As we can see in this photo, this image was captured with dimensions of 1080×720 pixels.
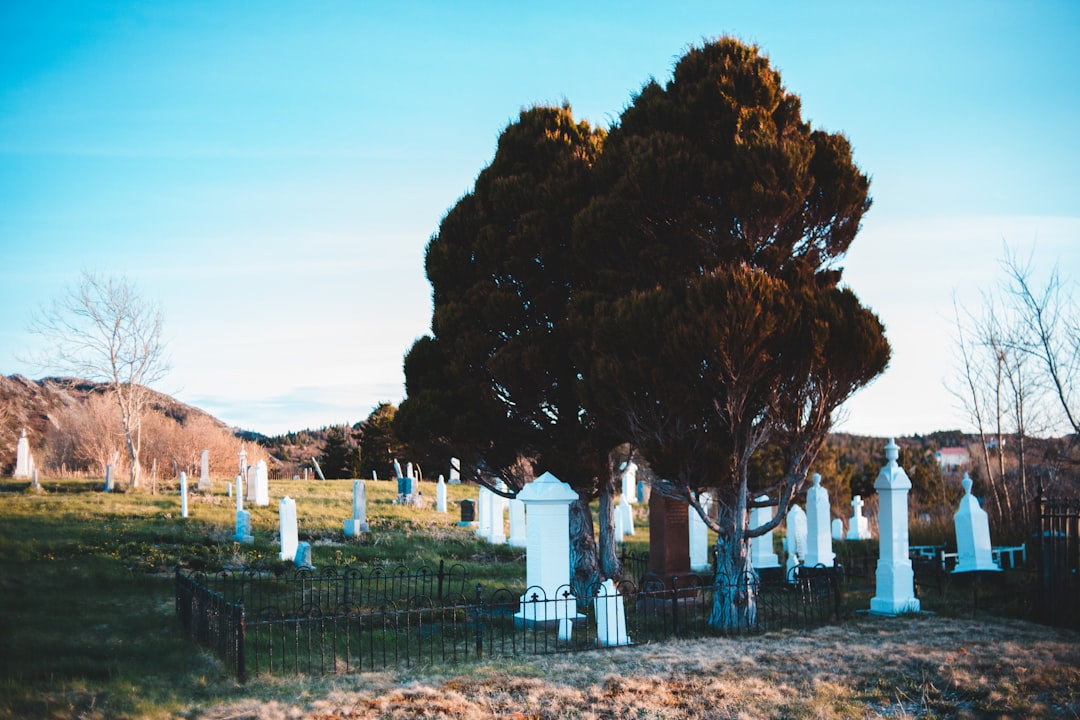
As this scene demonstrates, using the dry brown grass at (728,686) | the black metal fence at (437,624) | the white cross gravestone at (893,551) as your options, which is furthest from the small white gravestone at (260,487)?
the white cross gravestone at (893,551)

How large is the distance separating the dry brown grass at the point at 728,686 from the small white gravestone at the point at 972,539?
19.0 ft

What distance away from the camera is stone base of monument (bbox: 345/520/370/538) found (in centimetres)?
1920

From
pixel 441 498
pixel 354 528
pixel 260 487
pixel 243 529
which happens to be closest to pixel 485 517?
pixel 354 528

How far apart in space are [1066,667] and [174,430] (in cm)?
3196

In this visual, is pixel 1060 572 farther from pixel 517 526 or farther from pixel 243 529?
pixel 243 529

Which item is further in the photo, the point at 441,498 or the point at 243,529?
the point at 441,498

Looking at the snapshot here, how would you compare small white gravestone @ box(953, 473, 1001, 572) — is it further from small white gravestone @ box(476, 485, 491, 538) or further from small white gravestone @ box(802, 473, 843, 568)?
small white gravestone @ box(476, 485, 491, 538)

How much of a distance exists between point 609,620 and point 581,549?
13.2 feet

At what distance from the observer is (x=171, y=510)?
67.1 ft

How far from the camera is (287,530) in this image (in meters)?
16.1

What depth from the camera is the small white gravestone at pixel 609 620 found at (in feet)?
33.0

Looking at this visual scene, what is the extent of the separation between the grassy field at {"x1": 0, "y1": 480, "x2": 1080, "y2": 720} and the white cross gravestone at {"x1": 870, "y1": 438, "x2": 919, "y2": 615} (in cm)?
46

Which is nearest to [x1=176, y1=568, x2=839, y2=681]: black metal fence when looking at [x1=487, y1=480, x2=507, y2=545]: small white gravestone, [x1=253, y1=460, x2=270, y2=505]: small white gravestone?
[x1=487, y1=480, x2=507, y2=545]: small white gravestone

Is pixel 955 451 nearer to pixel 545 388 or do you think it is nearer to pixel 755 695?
pixel 545 388
